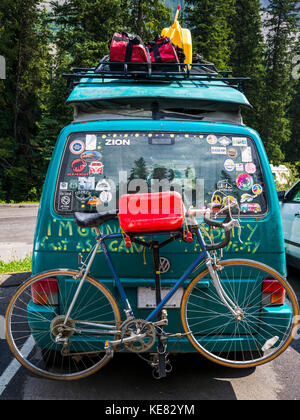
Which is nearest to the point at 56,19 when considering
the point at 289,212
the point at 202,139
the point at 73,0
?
the point at 73,0

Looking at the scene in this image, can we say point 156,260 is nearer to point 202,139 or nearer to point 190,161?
point 190,161

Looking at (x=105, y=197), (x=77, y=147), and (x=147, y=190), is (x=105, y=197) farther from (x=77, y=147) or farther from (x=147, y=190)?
(x=77, y=147)

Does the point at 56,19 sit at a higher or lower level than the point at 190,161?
higher

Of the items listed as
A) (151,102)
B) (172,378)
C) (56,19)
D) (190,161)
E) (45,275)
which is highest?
(56,19)

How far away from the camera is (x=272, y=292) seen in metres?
3.13

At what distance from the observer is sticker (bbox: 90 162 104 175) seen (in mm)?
3193

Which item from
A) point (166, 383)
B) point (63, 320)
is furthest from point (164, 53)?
point (166, 383)

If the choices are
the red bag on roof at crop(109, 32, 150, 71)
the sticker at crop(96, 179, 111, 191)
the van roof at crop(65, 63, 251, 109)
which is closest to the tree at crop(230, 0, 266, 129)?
the red bag on roof at crop(109, 32, 150, 71)

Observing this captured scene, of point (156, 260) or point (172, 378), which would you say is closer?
point (156, 260)

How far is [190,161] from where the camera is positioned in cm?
326

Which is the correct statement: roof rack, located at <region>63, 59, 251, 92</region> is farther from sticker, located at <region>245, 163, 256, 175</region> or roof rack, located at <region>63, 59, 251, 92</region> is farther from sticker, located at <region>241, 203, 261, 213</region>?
sticker, located at <region>241, 203, 261, 213</region>

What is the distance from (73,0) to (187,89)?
89.0ft

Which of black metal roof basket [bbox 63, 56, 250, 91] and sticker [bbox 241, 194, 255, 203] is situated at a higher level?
black metal roof basket [bbox 63, 56, 250, 91]
